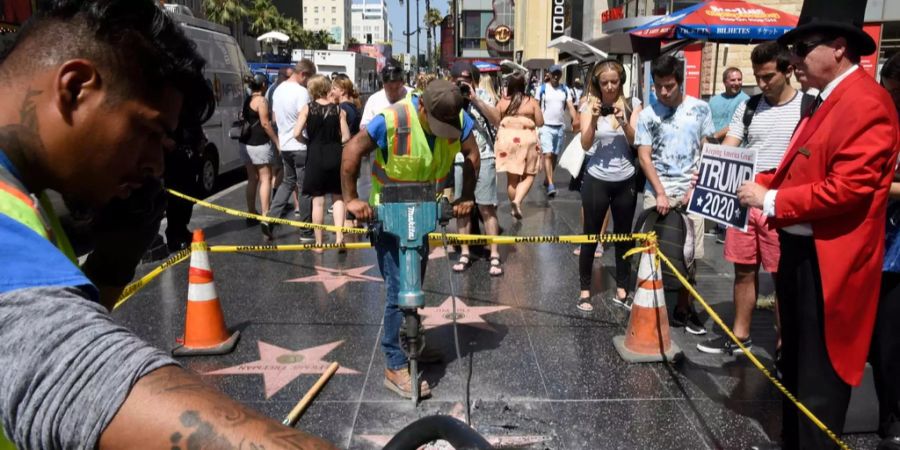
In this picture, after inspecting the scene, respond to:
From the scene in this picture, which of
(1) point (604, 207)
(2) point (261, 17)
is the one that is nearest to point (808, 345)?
(1) point (604, 207)

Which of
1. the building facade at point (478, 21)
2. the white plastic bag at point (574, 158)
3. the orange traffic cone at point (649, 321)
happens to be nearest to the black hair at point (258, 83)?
the white plastic bag at point (574, 158)

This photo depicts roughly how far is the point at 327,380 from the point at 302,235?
4.18m

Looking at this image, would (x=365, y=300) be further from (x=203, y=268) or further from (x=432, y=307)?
(x=203, y=268)

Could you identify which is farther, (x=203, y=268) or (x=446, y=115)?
(x=203, y=268)

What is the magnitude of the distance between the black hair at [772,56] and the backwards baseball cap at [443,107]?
90.6 inches

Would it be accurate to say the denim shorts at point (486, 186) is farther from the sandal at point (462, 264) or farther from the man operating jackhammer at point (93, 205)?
the man operating jackhammer at point (93, 205)

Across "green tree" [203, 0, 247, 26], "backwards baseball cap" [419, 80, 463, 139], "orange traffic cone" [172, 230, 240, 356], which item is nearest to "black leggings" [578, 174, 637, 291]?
"backwards baseball cap" [419, 80, 463, 139]

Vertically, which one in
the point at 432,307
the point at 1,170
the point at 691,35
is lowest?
the point at 432,307

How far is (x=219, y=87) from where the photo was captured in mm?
11930

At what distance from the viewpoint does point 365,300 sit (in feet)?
20.1

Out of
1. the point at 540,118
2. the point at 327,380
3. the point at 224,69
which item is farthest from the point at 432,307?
the point at 224,69

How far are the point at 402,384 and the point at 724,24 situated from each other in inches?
330

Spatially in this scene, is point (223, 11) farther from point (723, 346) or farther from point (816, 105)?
point (816, 105)

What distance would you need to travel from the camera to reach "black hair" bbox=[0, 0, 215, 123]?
92 cm
